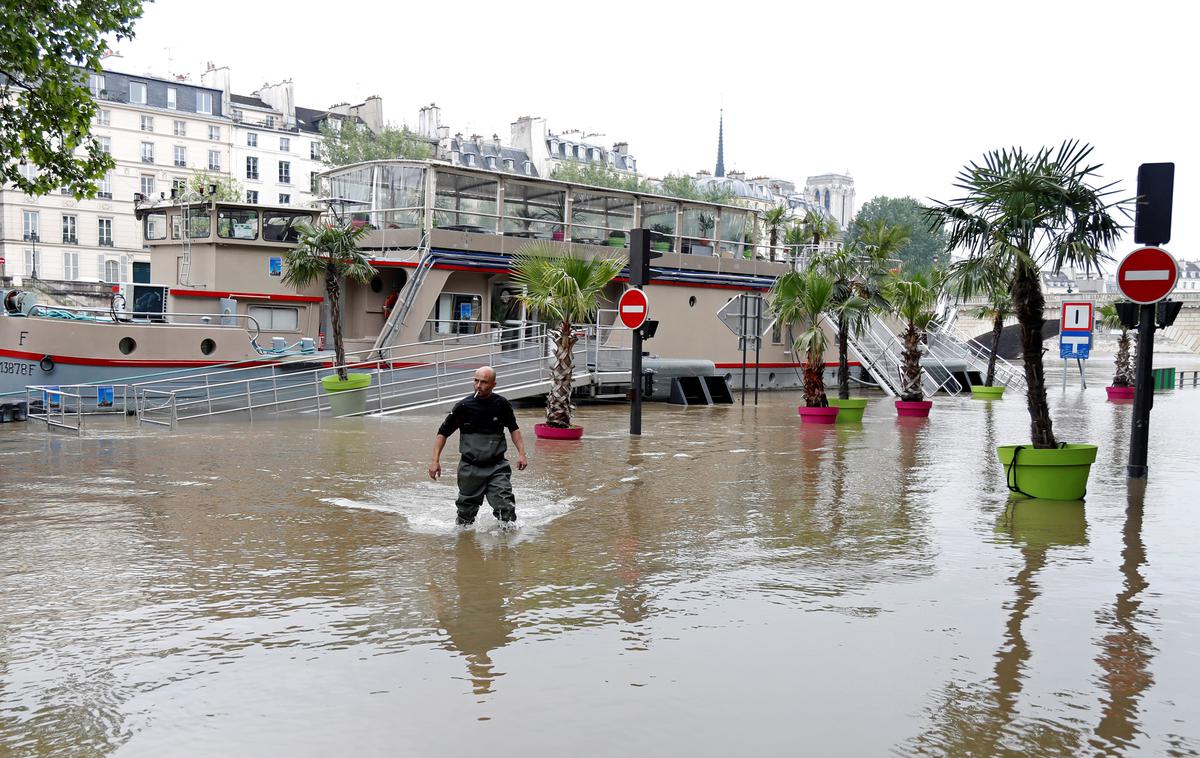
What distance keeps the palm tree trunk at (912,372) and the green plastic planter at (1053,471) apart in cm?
1312

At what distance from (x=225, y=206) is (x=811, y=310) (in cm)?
1314

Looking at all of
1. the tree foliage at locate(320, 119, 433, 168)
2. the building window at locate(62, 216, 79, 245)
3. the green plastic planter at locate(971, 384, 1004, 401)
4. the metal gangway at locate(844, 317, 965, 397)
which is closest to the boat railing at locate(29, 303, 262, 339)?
the metal gangway at locate(844, 317, 965, 397)

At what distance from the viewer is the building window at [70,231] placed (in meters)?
70.8

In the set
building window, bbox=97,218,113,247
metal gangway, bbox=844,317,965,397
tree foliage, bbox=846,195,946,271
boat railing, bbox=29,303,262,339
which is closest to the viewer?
boat railing, bbox=29,303,262,339

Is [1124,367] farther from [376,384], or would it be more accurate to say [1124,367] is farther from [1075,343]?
[376,384]

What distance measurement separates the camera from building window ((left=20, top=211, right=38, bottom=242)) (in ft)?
225

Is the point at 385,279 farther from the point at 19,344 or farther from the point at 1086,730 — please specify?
the point at 1086,730

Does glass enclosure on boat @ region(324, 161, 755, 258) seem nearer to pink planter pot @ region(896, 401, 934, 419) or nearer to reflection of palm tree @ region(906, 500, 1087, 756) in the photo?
pink planter pot @ region(896, 401, 934, 419)

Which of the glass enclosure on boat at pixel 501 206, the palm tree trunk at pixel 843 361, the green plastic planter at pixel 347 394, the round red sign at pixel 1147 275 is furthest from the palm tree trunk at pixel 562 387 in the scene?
the round red sign at pixel 1147 275

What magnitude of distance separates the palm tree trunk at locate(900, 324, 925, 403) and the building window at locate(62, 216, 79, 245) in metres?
64.4

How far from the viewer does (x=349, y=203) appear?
2636 cm

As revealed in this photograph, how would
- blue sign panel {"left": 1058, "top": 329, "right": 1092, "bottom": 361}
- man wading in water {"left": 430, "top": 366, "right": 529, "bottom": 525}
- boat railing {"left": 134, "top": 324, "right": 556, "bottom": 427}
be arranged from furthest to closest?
blue sign panel {"left": 1058, "top": 329, "right": 1092, "bottom": 361} → boat railing {"left": 134, "top": 324, "right": 556, "bottom": 427} → man wading in water {"left": 430, "top": 366, "right": 529, "bottom": 525}

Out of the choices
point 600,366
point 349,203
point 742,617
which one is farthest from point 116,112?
point 742,617

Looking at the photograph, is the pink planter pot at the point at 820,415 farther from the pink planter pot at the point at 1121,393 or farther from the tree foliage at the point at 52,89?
the pink planter pot at the point at 1121,393
